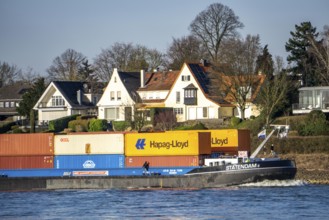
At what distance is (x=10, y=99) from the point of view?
426ft

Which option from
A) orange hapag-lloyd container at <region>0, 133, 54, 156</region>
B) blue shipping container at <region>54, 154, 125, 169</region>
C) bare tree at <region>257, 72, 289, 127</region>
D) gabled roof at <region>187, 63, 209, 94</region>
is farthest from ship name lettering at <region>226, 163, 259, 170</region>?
gabled roof at <region>187, 63, 209, 94</region>

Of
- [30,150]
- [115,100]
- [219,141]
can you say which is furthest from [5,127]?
[219,141]

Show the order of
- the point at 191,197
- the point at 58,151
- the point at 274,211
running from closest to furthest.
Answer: the point at 274,211, the point at 191,197, the point at 58,151

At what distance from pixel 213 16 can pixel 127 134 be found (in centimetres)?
6113

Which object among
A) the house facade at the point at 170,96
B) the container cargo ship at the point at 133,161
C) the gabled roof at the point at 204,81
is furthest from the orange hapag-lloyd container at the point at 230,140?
the gabled roof at the point at 204,81

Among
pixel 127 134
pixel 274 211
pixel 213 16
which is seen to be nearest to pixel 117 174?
pixel 127 134

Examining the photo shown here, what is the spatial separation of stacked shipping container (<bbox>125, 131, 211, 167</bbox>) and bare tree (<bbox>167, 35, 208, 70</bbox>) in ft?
200

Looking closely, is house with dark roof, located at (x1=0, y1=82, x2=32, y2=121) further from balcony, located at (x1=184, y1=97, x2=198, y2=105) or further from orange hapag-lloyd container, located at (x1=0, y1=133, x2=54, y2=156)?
orange hapag-lloyd container, located at (x1=0, y1=133, x2=54, y2=156)

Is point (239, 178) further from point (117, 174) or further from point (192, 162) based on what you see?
point (117, 174)

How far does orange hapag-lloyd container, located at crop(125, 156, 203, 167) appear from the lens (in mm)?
60562

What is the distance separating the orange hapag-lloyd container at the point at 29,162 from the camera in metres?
64.9

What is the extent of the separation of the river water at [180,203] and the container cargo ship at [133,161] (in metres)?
0.78

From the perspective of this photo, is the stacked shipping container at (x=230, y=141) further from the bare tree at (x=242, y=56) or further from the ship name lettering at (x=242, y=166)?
the bare tree at (x=242, y=56)

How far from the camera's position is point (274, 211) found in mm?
49875
